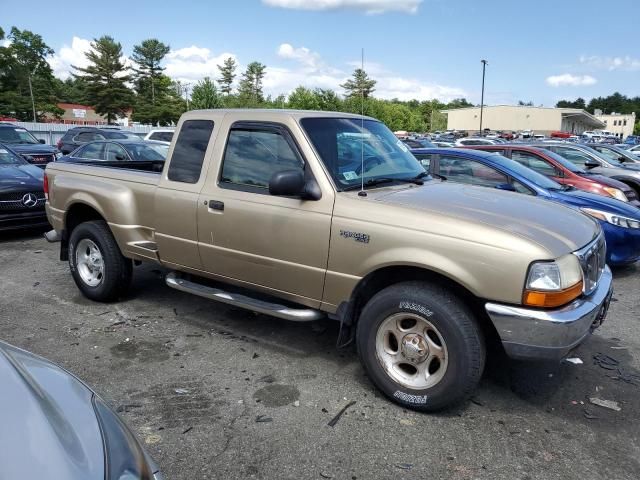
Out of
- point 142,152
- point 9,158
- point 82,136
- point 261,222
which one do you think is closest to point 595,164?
point 142,152

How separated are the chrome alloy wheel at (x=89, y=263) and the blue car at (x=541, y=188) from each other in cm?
402

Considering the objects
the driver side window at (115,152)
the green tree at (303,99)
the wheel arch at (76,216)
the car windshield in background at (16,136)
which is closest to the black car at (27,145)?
the car windshield in background at (16,136)

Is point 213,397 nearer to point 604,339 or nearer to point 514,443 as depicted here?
point 514,443

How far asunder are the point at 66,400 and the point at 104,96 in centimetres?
7963

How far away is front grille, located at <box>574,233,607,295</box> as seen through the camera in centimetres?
320

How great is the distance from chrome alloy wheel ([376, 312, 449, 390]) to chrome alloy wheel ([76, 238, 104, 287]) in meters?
3.22

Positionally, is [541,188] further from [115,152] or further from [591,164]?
[115,152]

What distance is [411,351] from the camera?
3350 mm

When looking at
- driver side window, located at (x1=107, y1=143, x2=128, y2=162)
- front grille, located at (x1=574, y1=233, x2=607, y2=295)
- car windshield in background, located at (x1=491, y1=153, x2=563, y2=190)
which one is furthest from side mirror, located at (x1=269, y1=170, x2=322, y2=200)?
driver side window, located at (x1=107, y1=143, x2=128, y2=162)

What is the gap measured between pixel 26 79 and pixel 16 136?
71.3 m

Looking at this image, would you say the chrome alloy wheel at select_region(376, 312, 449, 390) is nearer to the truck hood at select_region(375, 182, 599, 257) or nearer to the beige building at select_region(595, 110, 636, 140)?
the truck hood at select_region(375, 182, 599, 257)

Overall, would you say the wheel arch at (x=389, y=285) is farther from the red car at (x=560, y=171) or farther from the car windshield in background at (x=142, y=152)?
the car windshield in background at (x=142, y=152)

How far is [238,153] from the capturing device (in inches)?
165

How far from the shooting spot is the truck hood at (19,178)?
8156mm
